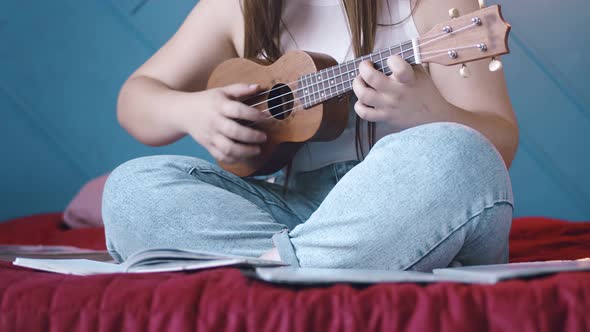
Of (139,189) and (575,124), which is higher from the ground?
(139,189)

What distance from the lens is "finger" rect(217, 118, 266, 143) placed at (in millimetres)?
1119

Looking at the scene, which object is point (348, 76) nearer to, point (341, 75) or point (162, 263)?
point (341, 75)

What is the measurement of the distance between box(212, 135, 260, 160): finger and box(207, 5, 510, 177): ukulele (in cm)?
3

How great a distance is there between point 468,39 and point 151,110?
0.62 meters

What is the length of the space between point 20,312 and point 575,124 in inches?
78.7

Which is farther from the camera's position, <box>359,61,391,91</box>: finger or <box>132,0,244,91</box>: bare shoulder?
<box>132,0,244,91</box>: bare shoulder

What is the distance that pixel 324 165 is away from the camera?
1156mm

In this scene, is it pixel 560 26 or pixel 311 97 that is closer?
pixel 311 97

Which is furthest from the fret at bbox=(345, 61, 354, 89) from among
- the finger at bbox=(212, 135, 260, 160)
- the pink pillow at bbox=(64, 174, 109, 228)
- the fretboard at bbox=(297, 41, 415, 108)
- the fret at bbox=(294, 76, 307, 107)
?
the pink pillow at bbox=(64, 174, 109, 228)

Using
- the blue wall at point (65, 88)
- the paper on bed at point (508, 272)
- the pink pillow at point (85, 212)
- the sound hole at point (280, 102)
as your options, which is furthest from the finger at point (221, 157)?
the blue wall at point (65, 88)

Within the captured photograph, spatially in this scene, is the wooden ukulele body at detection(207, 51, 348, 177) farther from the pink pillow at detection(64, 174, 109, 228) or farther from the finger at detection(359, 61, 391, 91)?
the pink pillow at detection(64, 174, 109, 228)

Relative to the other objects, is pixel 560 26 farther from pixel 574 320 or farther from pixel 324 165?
pixel 574 320

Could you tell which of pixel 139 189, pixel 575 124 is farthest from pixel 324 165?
pixel 575 124

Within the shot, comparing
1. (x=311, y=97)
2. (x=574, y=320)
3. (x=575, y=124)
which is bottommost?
(x=575, y=124)
